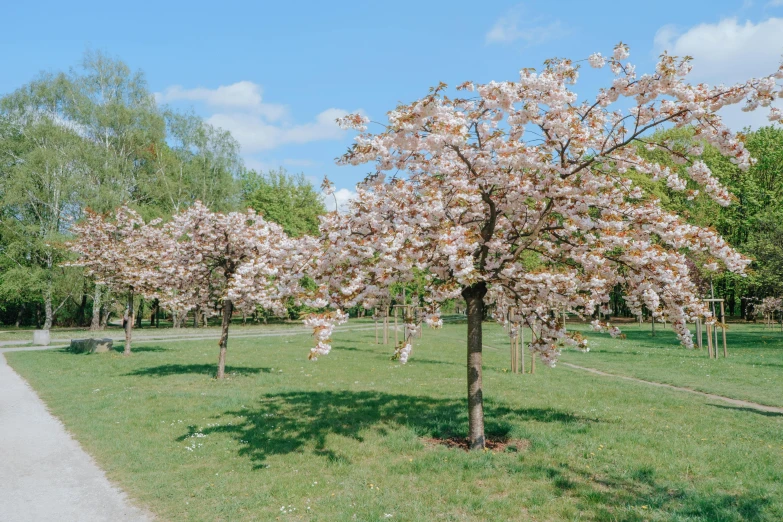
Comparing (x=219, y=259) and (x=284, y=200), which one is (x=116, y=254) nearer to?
(x=219, y=259)

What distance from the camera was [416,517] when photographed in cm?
615

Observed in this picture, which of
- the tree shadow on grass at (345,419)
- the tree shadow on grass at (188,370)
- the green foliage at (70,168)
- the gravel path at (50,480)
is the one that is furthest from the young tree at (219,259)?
the green foliage at (70,168)

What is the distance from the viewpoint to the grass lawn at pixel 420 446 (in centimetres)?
655

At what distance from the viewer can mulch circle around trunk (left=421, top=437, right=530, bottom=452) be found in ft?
28.7

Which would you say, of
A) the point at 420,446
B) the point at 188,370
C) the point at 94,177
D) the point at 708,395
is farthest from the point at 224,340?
the point at 94,177

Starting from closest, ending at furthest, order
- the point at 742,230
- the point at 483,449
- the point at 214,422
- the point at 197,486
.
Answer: the point at 197,486 → the point at 483,449 → the point at 214,422 → the point at 742,230

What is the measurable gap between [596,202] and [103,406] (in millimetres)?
12033

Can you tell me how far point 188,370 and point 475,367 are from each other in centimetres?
1340

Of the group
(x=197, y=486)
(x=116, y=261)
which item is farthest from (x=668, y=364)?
(x=116, y=261)

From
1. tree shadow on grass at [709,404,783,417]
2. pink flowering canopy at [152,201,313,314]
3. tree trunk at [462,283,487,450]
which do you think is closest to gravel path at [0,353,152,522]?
tree trunk at [462,283,487,450]

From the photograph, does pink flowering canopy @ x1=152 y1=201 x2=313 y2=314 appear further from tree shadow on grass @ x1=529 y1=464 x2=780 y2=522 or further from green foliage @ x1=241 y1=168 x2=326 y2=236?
green foliage @ x1=241 y1=168 x2=326 y2=236

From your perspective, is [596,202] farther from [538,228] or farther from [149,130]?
[149,130]

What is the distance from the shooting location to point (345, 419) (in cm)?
1089

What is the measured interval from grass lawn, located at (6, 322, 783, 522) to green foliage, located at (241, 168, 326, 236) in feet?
130
